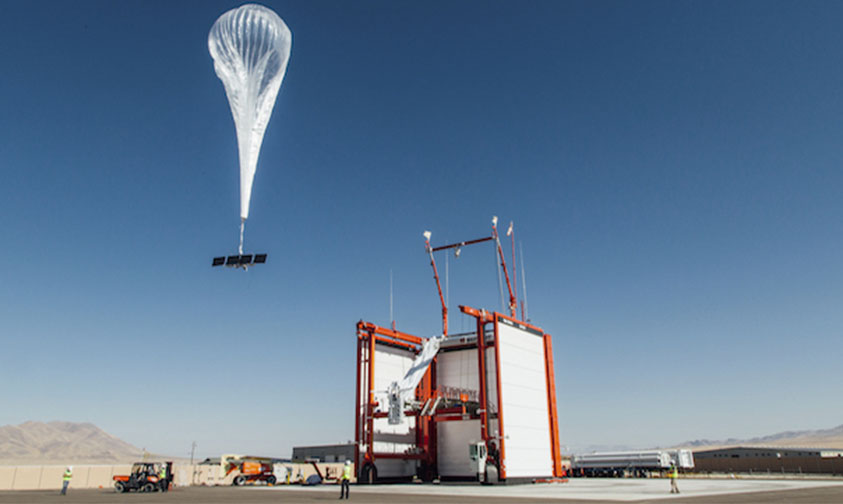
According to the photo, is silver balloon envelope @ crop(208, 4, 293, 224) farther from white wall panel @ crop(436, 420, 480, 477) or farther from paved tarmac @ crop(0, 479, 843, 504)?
white wall panel @ crop(436, 420, 480, 477)

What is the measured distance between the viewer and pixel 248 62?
21797 millimetres

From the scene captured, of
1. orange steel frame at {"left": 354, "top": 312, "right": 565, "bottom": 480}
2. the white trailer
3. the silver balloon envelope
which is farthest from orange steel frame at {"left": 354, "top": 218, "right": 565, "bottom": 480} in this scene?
the silver balloon envelope

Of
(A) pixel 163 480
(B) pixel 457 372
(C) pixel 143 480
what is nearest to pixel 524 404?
(B) pixel 457 372

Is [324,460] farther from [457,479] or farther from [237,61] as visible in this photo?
[237,61]

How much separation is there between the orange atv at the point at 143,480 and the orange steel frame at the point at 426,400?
15637mm

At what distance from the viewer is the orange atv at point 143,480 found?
35.1 meters

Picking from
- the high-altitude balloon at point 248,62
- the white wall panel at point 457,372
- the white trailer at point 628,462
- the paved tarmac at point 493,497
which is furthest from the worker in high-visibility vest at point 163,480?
the white trailer at point 628,462

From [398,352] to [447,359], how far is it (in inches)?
192

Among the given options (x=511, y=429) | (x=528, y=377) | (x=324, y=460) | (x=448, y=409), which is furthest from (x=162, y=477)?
(x=324, y=460)

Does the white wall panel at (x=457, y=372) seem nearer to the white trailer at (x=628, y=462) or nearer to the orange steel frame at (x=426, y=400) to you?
the orange steel frame at (x=426, y=400)

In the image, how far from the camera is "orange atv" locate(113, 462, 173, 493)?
115 ft

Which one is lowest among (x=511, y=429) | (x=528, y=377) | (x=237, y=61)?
(x=511, y=429)

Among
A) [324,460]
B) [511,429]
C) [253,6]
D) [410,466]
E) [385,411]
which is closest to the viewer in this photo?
[253,6]

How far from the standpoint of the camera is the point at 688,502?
22016mm
